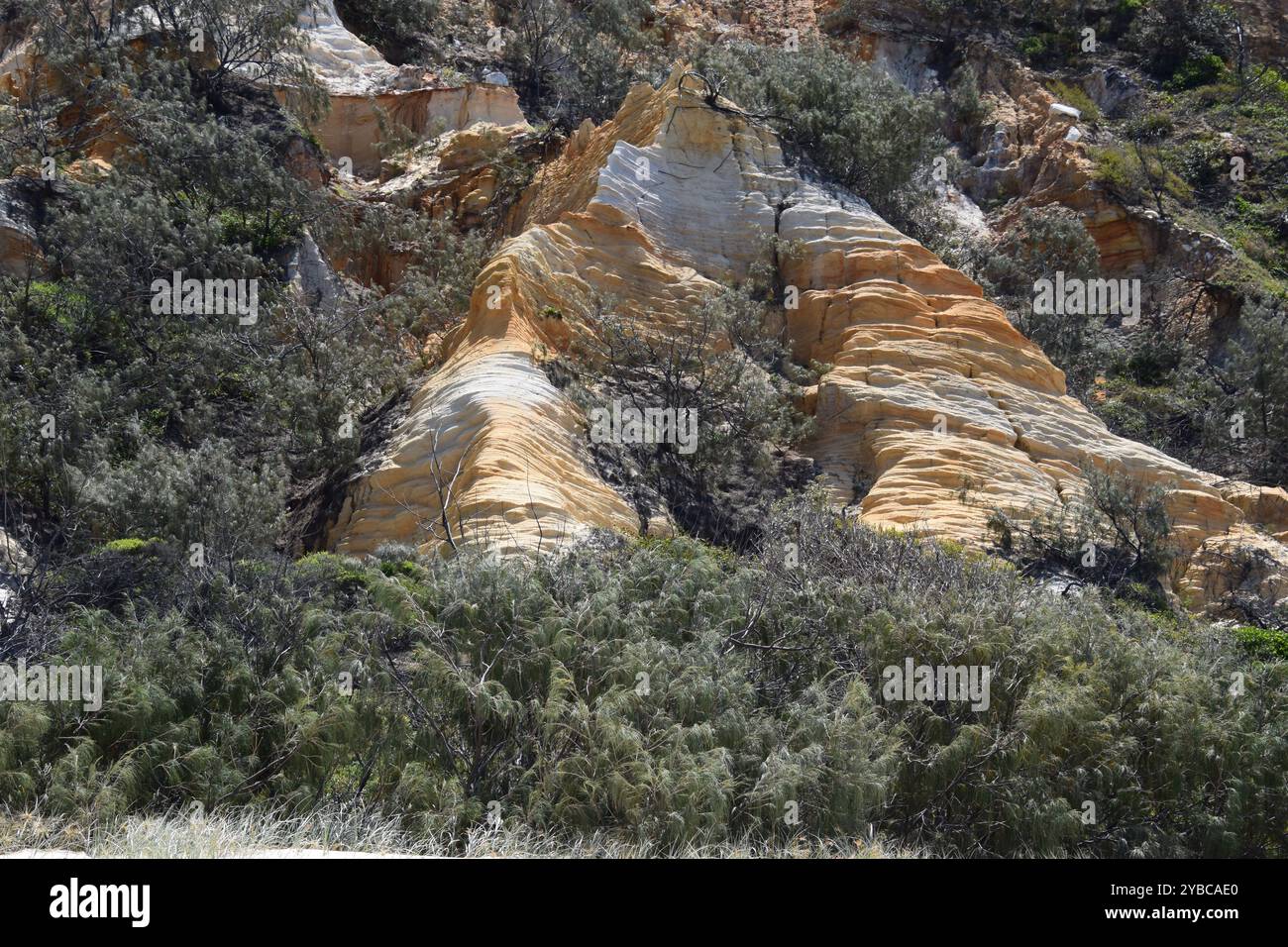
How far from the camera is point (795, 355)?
70.5 ft

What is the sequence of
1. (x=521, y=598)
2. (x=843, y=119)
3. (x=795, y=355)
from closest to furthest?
(x=521, y=598)
(x=795, y=355)
(x=843, y=119)

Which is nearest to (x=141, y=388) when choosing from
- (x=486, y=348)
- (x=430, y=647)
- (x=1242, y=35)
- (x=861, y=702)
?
(x=486, y=348)

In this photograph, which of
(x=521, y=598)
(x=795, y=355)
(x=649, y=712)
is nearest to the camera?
(x=649, y=712)

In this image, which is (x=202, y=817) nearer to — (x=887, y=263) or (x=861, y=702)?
(x=861, y=702)

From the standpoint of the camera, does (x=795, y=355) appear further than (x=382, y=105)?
No

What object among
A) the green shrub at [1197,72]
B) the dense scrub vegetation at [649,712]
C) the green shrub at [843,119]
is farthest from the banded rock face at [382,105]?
the green shrub at [1197,72]

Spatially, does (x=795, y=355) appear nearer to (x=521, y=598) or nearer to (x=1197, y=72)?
(x=521, y=598)

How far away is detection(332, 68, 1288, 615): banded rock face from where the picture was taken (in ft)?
53.8

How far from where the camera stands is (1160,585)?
17.4 meters

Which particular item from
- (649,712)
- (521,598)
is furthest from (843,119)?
(649,712)

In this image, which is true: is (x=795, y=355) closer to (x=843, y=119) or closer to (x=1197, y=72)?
(x=843, y=119)

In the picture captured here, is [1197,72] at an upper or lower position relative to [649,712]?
upper

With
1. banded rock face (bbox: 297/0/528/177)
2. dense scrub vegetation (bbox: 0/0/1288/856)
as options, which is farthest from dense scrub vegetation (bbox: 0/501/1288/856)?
banded rock face (bbox: 297/0/528/177)

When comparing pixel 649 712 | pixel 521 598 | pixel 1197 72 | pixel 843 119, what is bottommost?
pixel 649 712
